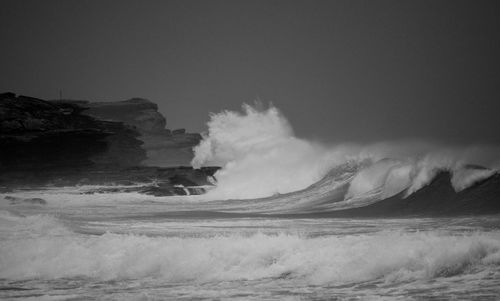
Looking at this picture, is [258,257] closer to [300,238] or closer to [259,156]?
[300,238]

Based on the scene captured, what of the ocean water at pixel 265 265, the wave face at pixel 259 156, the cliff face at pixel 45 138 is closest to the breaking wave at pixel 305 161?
the wave face at pixel 259 156

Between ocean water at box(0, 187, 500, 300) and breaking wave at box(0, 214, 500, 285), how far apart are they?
17 millimetres

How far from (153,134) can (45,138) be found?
85.8 ft

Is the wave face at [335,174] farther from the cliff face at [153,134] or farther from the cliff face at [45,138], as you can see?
the cliff face at [153,134]

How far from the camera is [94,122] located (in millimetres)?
49062

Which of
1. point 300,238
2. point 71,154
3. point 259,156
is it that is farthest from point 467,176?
point 71,154

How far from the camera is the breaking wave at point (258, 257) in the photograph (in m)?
9.51

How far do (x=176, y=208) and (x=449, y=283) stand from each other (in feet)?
65.8

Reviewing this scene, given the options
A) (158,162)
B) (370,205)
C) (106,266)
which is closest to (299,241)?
(106,266)

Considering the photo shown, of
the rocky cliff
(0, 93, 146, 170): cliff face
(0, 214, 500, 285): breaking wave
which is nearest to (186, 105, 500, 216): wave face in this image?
the rocky cliff

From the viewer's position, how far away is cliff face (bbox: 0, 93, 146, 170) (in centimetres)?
4262

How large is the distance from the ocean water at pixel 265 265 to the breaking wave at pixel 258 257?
17 mm

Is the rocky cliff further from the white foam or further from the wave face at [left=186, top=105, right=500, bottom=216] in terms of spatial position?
the white foam

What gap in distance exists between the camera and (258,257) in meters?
11.2
